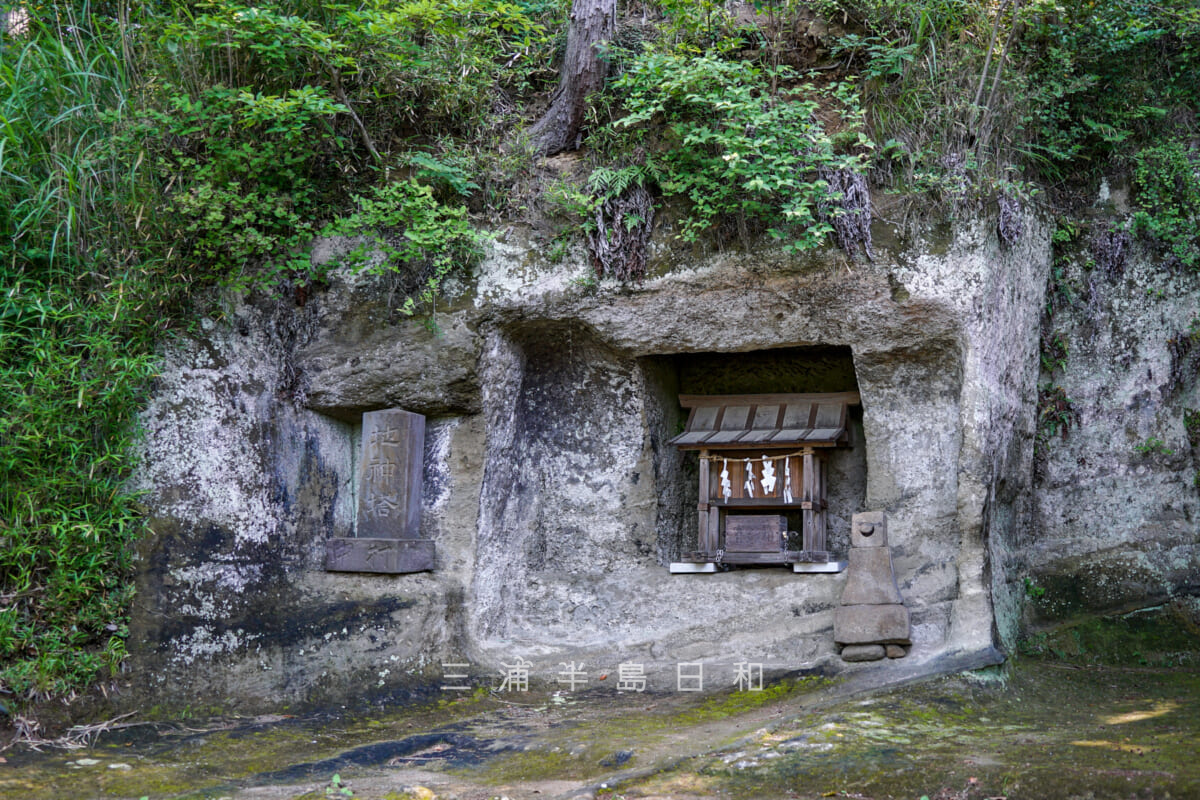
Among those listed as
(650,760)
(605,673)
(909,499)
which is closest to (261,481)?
(605,673)

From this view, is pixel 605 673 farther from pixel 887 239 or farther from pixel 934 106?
pixel 934 106

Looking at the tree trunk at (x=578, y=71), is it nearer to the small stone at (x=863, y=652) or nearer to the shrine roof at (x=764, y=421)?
the shrine roof at (x=764, y=421)

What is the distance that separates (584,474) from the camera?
732 centimetres

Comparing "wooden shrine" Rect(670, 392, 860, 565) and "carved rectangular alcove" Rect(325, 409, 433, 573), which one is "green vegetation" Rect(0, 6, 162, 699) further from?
"wooden shrine" Rect(670, 392, 860, 565)

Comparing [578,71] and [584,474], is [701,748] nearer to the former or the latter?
[584,474]

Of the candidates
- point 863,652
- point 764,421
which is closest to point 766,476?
point 764,421

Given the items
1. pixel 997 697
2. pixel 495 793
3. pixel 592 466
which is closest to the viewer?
pixel 495 793

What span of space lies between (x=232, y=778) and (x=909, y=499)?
4280 mm

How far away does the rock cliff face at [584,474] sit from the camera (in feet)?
20.1

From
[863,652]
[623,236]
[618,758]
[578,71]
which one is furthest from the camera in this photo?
[578,71]

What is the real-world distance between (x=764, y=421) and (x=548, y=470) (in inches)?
64.2

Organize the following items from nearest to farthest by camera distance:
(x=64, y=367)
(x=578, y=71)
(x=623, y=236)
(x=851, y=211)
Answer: (x=64, y=367)
(x=851, y=211)
(x=623, y=236)
(x=578, y=71)

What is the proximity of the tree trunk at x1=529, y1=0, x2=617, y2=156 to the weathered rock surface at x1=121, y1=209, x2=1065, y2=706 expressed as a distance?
94 centimetres

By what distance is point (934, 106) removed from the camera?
6465 millimetres
